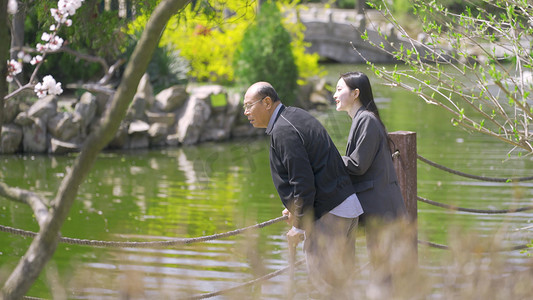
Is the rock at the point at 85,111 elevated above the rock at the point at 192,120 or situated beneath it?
elevated above

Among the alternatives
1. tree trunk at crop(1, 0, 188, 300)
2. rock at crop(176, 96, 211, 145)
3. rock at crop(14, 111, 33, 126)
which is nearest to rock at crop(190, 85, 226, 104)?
rock at crop(176, 96, 211, 145)

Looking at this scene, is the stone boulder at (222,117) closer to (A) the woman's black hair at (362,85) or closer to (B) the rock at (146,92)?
(B) the rock at (146,92)

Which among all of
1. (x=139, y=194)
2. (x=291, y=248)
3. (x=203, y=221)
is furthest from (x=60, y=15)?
(x=139, y=194)

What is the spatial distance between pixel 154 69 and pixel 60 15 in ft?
38.7

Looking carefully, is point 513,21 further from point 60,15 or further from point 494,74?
point 60,15

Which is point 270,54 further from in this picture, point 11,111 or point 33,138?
point 11,111

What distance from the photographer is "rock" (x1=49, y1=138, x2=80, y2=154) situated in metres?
13.6

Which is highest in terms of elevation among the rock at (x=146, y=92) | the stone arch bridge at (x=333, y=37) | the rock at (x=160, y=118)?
the rock at (x=146, y=92)

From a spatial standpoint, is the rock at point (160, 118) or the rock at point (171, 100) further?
the rock at point (171, 100)

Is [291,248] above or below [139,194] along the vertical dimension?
above

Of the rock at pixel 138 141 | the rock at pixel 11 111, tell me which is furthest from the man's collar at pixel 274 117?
the rock at pixel 138 141

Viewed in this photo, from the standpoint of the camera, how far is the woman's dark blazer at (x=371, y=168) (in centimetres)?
386

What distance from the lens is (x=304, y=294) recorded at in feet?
8.00

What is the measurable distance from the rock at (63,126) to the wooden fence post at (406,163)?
33.1 feet
